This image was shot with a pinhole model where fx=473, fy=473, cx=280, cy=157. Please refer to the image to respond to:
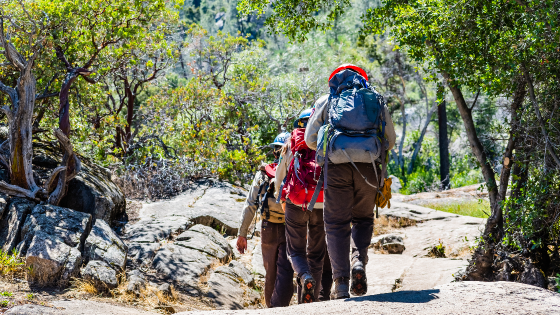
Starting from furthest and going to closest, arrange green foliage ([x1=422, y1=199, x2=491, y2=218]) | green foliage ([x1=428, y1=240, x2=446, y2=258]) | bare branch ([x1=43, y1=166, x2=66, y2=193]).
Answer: green foliage ([x1=422, y1=199, x2=491, y2=218]) < green foliage ([x1=428, y1=240, x2=446, y2=258]) < bare branch ([x1=43, y1=166, x2=66, y2=193])

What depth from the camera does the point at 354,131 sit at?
362cm

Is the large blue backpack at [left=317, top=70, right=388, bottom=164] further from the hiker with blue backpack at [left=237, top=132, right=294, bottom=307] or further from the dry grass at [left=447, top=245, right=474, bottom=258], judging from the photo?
the dry grass at [left=447, top=245, right=474, bottom=258]

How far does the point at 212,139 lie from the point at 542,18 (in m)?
8.19

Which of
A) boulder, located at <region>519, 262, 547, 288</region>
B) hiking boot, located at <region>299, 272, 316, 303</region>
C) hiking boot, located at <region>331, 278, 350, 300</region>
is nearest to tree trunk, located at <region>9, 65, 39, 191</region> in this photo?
hiking boot, located at <region>299, 272, 316, 303</region>

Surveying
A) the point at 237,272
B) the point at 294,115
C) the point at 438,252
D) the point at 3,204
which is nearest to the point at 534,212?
the point at 438,252

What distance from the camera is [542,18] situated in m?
4.28

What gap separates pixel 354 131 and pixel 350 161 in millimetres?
232

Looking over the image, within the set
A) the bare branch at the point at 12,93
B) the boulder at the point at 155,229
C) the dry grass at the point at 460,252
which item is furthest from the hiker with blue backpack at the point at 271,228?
the dry grass at the point at 460,252

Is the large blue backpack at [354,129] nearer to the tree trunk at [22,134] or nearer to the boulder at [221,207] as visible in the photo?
the tree trunk at [22,134]

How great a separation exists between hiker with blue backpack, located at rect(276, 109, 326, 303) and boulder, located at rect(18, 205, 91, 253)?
7.91ft

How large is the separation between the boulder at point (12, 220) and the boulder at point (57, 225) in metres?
0.10

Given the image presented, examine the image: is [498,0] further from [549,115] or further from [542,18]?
[549,115]

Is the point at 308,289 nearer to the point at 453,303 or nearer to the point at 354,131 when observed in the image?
the point at 453,303

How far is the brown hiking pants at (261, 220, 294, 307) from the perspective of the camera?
15.6 ft
